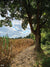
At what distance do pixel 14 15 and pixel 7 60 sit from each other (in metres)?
7.24

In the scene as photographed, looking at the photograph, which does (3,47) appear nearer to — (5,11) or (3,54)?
(3,54)

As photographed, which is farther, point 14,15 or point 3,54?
point 14,15

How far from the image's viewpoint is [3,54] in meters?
4.84

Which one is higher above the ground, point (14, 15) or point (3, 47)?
point (14, 15)

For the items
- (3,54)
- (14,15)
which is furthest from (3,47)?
(14,15)

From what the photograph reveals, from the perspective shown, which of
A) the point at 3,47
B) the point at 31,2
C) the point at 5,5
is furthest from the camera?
the point at 31,2

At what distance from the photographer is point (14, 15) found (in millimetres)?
10922

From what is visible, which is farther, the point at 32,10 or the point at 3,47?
the point at 32,10

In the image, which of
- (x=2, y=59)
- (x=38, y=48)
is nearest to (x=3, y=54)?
(x=2, y=59)

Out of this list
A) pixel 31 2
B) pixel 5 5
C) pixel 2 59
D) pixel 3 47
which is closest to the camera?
pixel 2 59

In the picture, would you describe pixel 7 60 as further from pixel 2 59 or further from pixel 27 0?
pixel 27 0

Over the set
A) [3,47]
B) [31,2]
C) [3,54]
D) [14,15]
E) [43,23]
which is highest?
[31,2]

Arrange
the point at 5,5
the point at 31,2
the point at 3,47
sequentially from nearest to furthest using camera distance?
the point at 3,47
the point at 5,5
the point at 31,2

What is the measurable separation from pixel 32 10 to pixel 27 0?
137cm
